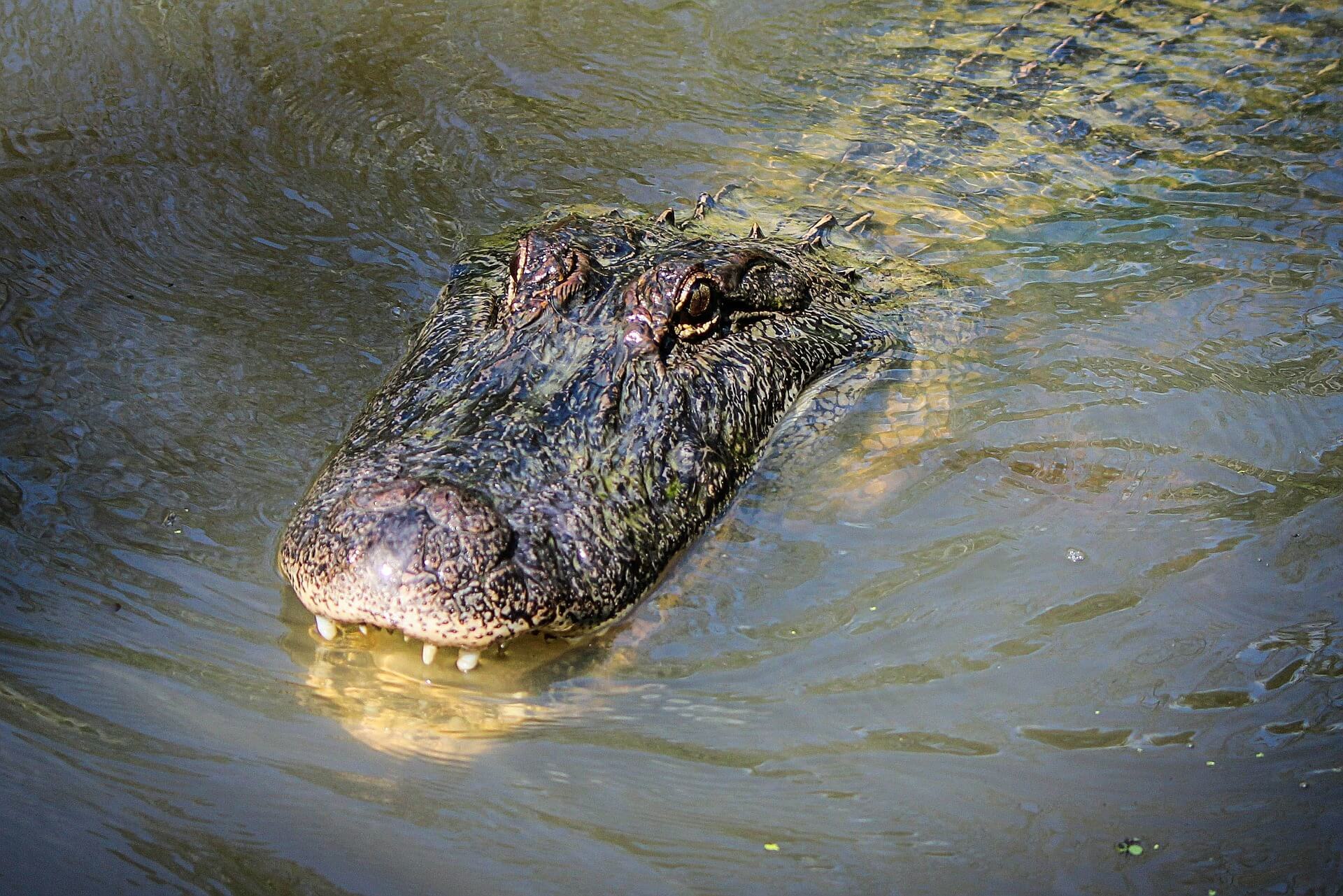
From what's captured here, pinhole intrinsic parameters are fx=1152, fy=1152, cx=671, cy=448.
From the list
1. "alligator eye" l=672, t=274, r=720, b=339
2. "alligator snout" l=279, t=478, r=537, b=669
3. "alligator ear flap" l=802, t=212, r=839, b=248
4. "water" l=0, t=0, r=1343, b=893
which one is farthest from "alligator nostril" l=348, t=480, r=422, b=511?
"alligator ear flap" l=802, t=212, r=839, b=248

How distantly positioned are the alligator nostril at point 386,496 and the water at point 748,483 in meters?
0.51

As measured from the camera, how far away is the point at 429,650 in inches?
136

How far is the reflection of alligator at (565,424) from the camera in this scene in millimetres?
3301

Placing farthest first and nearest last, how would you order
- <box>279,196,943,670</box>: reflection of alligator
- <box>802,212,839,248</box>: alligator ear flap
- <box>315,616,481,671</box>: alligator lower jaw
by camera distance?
<box>802,212,839,248</box>: alligator ear flap, <box>315,616,481,671</box>: alligator lower jaw, <box>279,196,943,670</box>: reflection of alligator

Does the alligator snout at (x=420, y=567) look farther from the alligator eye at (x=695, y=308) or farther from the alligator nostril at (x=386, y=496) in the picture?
the alligator eye at (x=695, y=308)

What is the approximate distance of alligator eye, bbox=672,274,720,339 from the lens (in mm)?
4586

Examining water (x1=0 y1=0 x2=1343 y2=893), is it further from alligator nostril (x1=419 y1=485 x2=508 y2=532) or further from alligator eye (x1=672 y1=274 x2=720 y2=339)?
alligator eye (x1=672 y1=274 x2=720 y2=339)

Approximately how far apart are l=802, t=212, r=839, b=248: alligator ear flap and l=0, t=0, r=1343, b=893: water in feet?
0.62

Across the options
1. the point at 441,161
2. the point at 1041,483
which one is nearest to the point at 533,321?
the point at 1041,483

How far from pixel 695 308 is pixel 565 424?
91 centimetres

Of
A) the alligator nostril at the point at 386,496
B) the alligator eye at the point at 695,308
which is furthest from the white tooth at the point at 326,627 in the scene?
the alligator eye at the point at 695,308

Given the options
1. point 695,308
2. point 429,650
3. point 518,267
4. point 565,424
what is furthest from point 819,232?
point 429,650

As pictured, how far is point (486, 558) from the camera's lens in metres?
3.29

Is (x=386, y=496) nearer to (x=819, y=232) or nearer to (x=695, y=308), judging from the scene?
(x=695, y=308)
